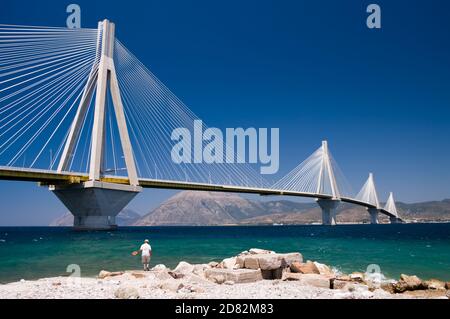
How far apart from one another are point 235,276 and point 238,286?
75 cm

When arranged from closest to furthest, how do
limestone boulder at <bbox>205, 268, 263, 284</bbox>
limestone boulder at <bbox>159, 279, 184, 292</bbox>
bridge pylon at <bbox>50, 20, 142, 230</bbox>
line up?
limestone boulder at <bbox>159, 279, 184, 292</bbox> → limestone boulder at <bbox>205, 268, 263, 284</bbox> → bridge pylon at <bbox>50, 20, 142, 230</bbox>

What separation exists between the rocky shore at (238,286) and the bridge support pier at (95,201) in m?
29.5

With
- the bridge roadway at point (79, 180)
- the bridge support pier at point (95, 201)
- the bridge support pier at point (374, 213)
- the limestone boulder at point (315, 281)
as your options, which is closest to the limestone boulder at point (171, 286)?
the limestone boulder at point (315, 281)

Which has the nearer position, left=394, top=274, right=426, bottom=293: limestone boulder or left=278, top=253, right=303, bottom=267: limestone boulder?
left=394, top=274, right=426, bottom=293: limestone boulder

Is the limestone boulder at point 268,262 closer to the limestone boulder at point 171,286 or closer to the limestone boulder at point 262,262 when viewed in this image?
the limestone boulder at point 262,262

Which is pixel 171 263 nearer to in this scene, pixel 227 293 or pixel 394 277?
pixel 394 277

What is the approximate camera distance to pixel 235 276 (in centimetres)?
1064

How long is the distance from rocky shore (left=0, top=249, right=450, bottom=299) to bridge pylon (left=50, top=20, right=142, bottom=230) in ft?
93.6

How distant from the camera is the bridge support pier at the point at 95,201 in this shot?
41750 millimetres

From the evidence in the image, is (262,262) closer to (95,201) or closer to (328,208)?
(95,201)

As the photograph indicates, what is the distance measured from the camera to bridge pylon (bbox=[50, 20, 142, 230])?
40156mm

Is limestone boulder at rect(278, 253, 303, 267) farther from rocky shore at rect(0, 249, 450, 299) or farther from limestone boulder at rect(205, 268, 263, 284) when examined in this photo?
limestone boulder at rect(205, 268, 263, 284)

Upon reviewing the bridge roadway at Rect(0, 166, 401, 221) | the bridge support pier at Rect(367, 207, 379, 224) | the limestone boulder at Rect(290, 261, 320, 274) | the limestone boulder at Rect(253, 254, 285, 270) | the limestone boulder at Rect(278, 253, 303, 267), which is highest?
the bridge roadway at Rect(0, 166, 401, 221)

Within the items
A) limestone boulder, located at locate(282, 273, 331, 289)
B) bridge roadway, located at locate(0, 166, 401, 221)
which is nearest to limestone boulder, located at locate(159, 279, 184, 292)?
limestone boulder, located at locate(282, 273, 331, 289)
